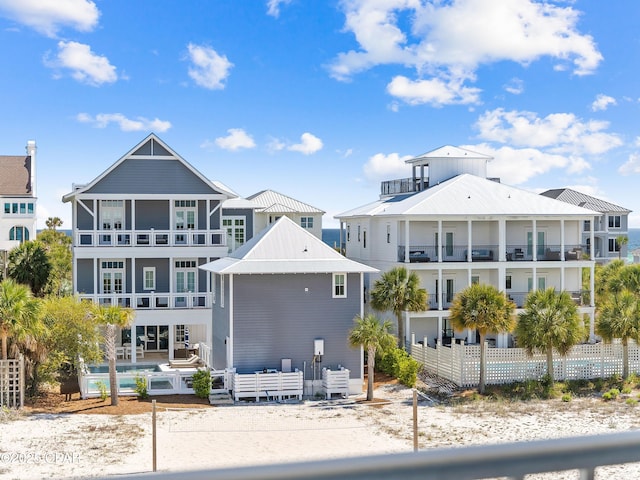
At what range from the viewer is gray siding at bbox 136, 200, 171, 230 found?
36.7 metres

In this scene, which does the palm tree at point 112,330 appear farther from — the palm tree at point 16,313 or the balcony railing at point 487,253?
the balcony railing at point 487,253

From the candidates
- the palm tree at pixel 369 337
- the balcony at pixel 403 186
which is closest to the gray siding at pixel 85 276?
the palm tree at pixel 369 337

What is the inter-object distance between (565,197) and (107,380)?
4465 centimetres

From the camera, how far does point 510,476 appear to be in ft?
8.37

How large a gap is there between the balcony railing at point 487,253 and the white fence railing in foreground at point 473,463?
118 ft

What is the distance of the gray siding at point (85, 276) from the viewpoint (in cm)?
3600

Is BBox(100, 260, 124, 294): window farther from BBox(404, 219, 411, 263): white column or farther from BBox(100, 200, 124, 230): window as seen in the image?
BBox(404, 219, 411, 263): white column

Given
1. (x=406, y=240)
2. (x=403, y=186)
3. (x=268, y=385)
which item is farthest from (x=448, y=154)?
(x=268, y=385)

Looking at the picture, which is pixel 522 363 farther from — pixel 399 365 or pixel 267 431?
pixel 267 431

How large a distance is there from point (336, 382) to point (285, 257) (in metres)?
4.85

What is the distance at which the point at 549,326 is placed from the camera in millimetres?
28125

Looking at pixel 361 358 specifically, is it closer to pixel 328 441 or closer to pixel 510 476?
pixel 328 441

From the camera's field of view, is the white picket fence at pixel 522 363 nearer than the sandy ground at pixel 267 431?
No

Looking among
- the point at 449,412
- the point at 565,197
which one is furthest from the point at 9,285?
the point at 565,197
